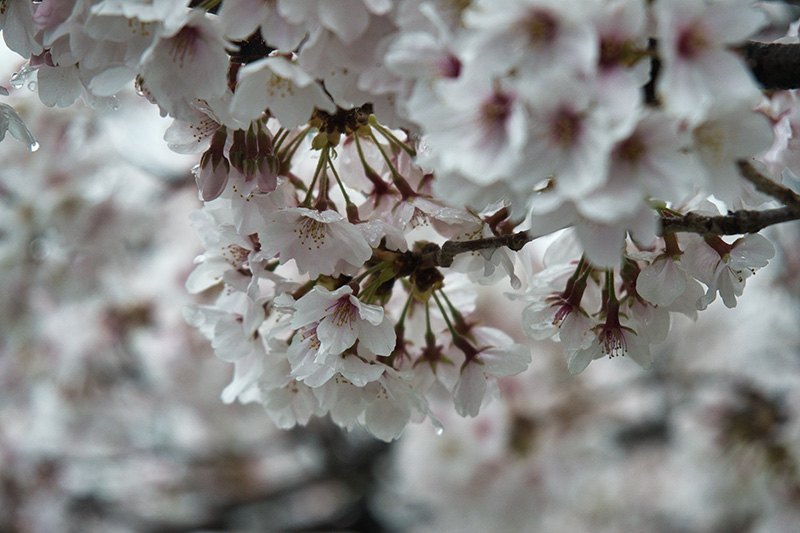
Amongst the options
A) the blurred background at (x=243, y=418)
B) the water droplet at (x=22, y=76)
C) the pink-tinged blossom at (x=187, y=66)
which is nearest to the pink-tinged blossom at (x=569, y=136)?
the pink-tinged blossom at (x=187, y=66)

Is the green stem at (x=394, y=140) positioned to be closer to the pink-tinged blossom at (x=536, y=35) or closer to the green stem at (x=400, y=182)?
the green stem at (x=400, y=182)

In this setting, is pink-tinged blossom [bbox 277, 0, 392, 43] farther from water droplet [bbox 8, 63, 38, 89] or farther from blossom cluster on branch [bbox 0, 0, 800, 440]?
water droplet [bbox 8, 63, 38, 89]

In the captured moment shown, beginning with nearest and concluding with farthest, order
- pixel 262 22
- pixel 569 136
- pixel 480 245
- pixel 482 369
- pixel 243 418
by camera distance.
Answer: pixel 569 136 < pixel 262 22 < pixel 480 245 < pixel 482 369 < pixel 243 418

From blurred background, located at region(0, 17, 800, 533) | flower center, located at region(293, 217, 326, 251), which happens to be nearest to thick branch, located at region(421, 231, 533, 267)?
flower center, located at region(293, 217, 326, 251)

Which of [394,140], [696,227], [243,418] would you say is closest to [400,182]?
[394,140]

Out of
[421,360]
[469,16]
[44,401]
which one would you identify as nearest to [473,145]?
[469,16]

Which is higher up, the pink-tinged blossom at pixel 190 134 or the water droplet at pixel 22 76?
the water droplet at pixel 22 76

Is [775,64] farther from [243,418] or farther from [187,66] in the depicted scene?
[243,418]

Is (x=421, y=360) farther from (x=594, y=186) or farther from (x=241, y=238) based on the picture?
(x=594, y=186)
